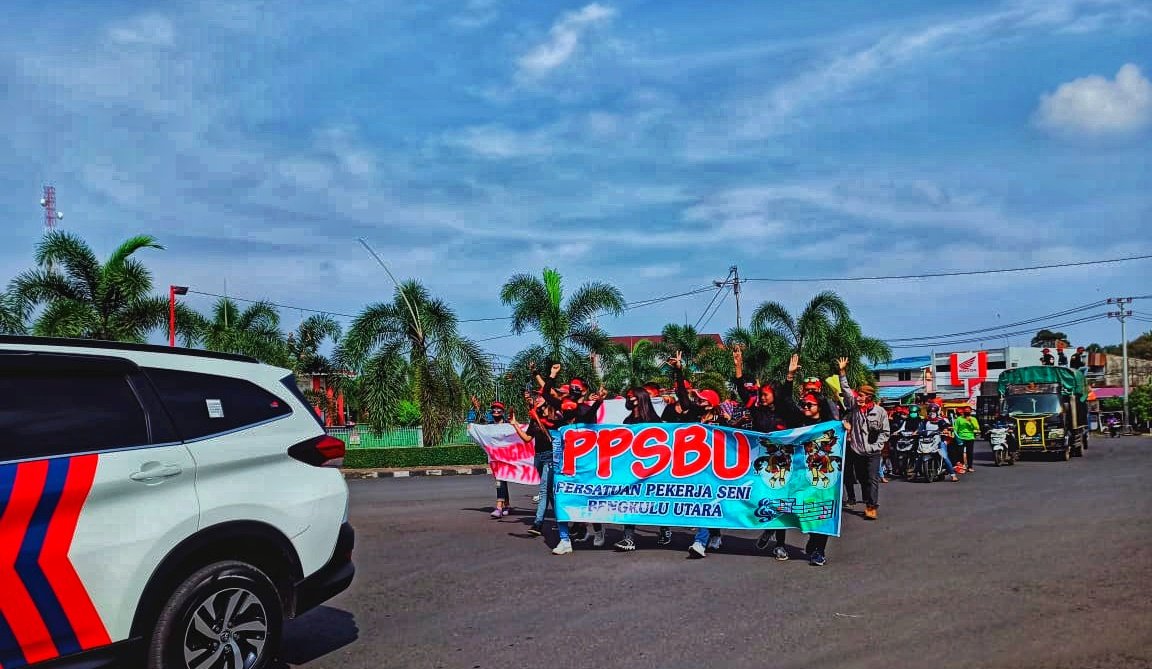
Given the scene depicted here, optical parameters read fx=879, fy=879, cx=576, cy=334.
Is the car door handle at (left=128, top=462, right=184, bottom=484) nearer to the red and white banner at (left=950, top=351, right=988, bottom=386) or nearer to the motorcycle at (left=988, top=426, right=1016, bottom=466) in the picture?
the motorcycle at (left=988, top=426, right=1016, bottom=466)

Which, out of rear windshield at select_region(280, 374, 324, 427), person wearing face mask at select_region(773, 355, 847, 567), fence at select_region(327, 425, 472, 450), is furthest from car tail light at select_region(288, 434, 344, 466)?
fence at select_region(327, 425, 472, 450)

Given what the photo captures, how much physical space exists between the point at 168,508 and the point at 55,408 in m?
0.74

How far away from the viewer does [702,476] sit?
32.1ft

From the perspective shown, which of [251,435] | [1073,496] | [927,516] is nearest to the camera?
[251,435]

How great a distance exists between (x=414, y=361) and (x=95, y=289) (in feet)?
28.0

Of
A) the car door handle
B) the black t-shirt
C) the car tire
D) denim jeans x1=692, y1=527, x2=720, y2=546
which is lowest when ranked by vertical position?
denim jeans x1=692, y1=527, x2=720, y2=546

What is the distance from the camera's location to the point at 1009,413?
84.1ft

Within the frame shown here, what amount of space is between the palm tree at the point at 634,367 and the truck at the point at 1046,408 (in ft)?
41.2

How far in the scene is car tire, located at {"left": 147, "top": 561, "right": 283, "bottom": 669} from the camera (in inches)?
177

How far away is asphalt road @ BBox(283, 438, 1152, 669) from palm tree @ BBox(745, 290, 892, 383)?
19.1m

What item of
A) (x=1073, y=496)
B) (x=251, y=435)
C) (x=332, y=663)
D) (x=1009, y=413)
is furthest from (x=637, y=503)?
(x=1009, y=413)

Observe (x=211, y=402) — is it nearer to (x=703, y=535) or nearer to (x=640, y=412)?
(x=703, y=535)

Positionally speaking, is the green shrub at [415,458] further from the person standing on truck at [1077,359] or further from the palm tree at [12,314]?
the person standing on truck at [1077,359]

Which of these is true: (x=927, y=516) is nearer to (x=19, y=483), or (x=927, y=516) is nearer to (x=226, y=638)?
(x=226, y=638)
